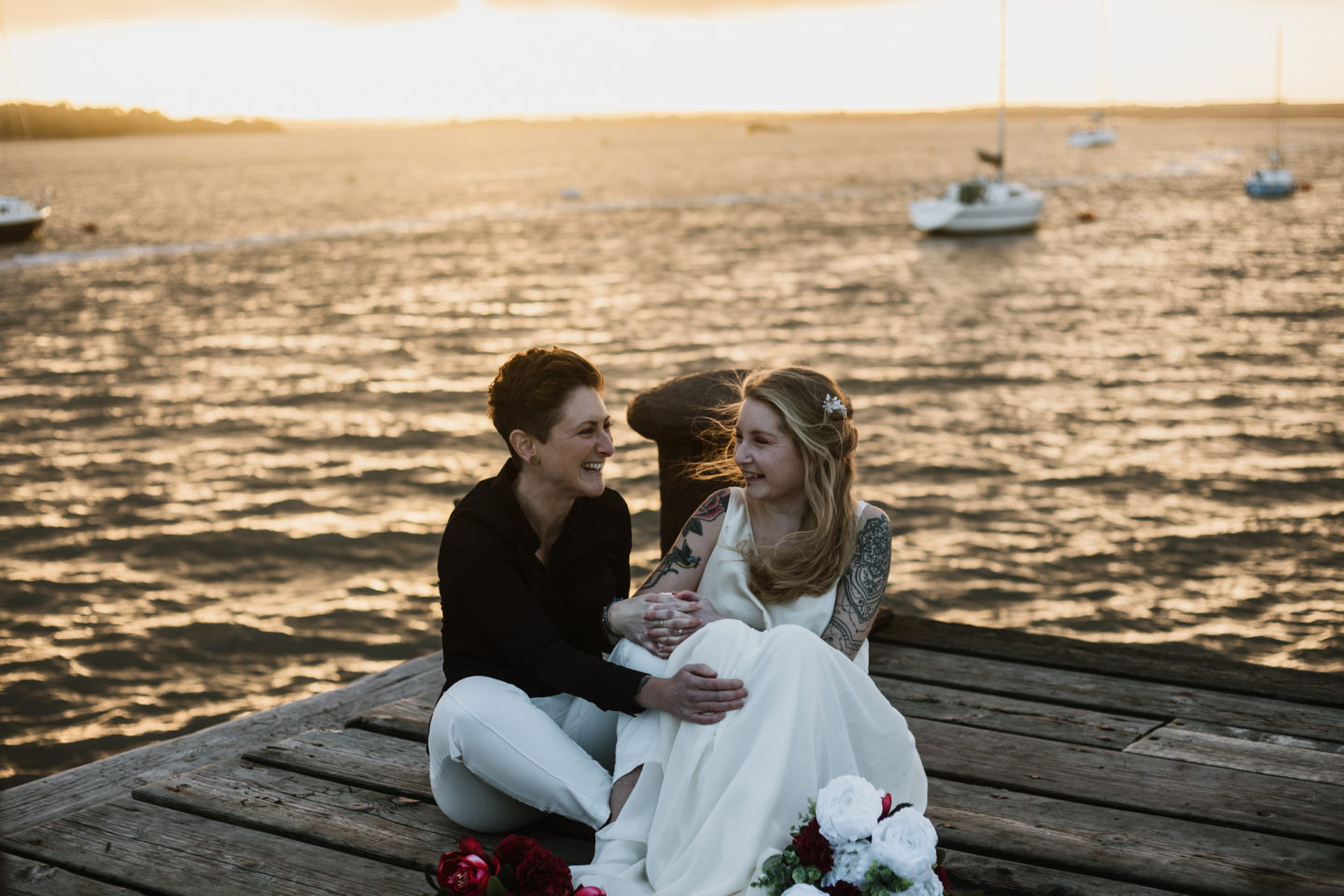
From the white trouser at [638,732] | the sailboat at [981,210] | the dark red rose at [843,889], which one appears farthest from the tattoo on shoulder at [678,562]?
the sailboat at [981,210]

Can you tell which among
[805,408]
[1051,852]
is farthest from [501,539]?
[1051,852]

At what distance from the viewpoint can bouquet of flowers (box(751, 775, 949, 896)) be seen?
2.45 metres

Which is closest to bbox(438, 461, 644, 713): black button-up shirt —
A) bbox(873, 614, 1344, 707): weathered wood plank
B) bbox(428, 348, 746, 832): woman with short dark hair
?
bbox(428, 348, 746, 832): woman with short dark hair

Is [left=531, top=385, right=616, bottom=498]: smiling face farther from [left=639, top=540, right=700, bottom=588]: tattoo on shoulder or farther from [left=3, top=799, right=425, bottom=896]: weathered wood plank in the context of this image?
[left=3, top=799, right=425, bottom=896]: weathered wood plank

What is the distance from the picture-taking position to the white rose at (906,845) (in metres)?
2.44

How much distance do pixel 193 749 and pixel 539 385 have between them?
6.06ft

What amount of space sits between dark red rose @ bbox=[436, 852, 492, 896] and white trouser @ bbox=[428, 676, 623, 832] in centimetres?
64

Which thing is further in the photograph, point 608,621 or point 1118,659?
point 1118,659

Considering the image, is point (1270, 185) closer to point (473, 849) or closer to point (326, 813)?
point (326, 813)

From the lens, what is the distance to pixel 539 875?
103 inches

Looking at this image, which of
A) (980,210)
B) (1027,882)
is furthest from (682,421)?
(980,210)

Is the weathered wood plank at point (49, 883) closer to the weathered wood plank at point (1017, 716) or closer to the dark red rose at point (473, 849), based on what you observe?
the dark red rose at point (473, 849)

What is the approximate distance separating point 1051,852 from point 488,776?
5.06ft

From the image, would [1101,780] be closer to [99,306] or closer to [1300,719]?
[1300,719]
